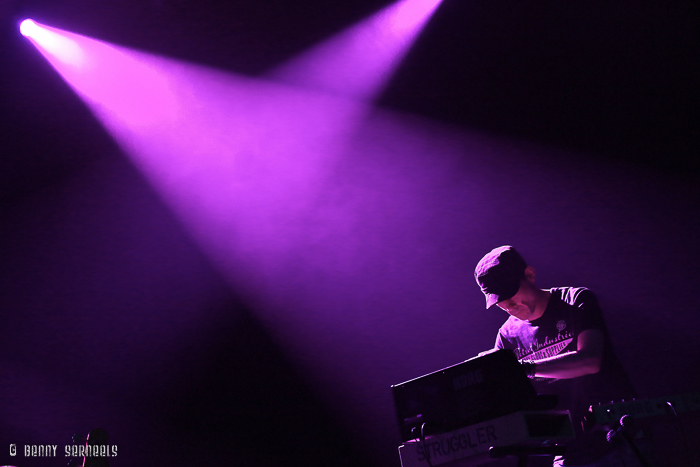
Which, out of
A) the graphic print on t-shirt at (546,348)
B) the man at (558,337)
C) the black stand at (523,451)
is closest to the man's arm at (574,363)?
the man at (558,337)

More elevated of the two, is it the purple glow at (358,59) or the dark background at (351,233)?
the purple glow at (358,59)

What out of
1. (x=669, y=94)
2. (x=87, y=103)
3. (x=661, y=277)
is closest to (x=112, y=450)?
(x=87, y=103)

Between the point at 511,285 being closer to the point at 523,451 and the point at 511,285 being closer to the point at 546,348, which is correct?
the point at 546,348

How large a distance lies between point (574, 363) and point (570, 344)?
283 mm

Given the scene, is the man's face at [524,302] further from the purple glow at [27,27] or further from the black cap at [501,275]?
the purple glow at [27,27]

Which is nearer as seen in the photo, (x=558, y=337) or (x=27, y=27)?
(x=558, y=337)

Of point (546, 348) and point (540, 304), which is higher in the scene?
point (540, 304)

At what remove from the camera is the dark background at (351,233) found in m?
4.12

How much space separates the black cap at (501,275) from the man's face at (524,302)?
69 millimetres

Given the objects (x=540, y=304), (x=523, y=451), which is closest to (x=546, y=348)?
(x=540, y=304)

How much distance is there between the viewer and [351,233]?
516 centimetres

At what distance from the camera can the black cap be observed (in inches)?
103

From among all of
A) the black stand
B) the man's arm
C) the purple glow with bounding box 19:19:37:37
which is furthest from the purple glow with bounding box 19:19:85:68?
the black stand

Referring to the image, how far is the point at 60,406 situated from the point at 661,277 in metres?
4.74
